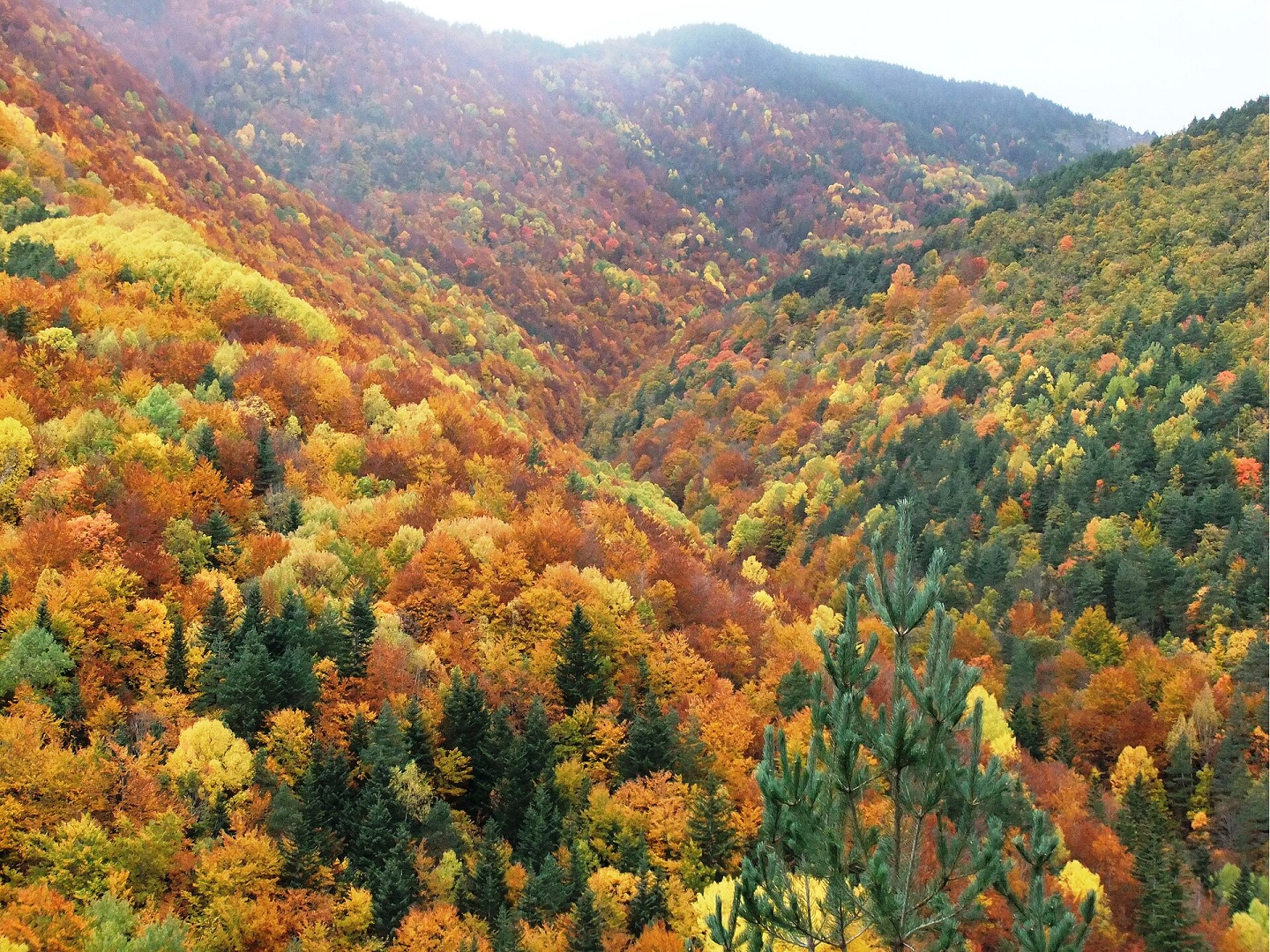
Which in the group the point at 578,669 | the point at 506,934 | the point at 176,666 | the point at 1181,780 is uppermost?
the point at 176,666

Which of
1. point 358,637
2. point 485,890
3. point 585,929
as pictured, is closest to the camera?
point 585,929

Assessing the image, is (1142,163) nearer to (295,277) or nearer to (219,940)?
(295,277)

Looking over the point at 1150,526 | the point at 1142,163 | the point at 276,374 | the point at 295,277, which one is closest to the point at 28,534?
the point at 276,374

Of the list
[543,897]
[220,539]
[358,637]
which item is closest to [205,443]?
[220,539]

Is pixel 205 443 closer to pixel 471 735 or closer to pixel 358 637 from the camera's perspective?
pixel 358 637

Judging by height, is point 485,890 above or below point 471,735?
below

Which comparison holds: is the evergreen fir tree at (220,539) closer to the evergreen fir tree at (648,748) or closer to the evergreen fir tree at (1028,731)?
the evergreen fir tree at (648,748)

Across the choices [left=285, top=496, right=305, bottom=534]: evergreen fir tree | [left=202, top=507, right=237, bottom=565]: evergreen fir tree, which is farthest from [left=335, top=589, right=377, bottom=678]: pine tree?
[left=285, top=496, right=305, bottom=534]: evergreen fir tree
